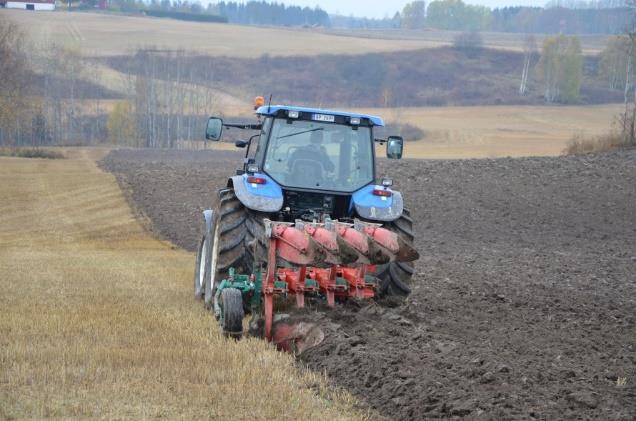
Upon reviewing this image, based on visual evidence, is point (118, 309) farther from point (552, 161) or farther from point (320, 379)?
point (552, 161)

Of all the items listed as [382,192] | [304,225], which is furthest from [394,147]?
[304,225]

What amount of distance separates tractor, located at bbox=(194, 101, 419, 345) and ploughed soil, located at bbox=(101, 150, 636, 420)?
43cm

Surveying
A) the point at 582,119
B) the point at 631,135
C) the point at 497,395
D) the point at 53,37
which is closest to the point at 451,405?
the point at 497,395

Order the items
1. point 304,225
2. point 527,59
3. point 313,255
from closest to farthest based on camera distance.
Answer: point 313,255 < point 304,225 < point 527,59

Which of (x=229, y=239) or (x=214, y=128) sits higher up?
(x=214, y=128)

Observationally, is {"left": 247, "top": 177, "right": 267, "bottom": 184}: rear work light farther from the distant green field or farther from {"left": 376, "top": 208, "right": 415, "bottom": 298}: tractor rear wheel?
the distant green field

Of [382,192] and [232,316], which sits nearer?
[232,316]

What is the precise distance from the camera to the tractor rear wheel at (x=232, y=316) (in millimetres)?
7977

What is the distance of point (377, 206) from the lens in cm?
938

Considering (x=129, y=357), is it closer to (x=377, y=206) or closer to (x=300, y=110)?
(x=377, y=206)

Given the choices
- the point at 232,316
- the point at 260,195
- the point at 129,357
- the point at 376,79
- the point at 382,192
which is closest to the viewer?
the point at 129,357

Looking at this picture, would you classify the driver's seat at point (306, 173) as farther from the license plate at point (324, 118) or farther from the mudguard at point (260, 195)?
the license plate at point (324, 118)

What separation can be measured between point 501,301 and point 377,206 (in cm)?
226

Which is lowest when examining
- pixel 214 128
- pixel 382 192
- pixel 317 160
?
pixel 382 192
